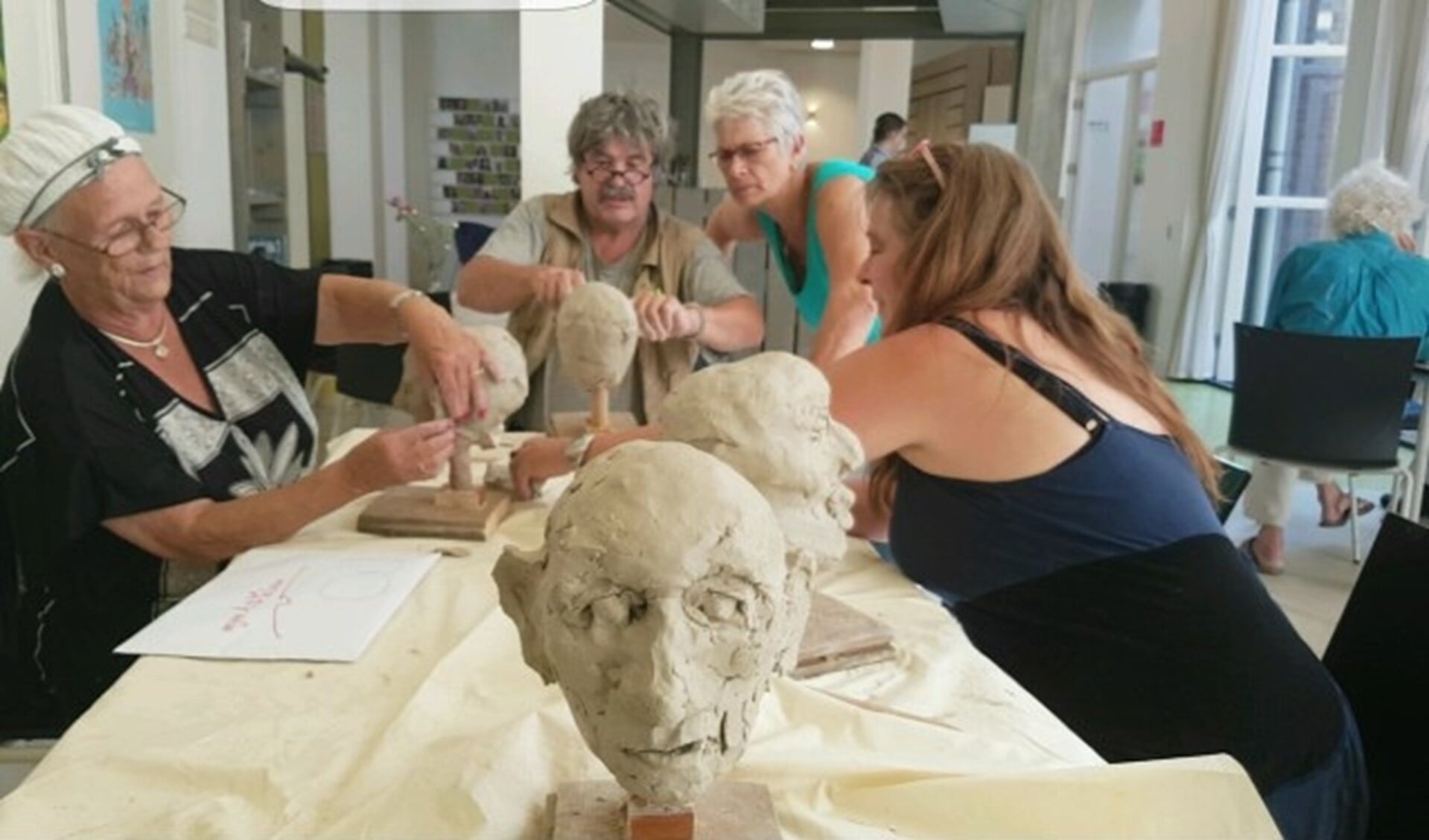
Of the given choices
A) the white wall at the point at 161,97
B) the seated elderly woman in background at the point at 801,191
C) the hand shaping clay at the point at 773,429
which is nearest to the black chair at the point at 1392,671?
the hand shaping clay at the point at 773,429

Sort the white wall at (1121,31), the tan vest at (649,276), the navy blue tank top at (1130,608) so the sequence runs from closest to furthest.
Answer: the navy blue tank top at (1130,608) < the tan vest at (649,276) < the white wall at (1121,31)

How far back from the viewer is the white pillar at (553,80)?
3484 mm

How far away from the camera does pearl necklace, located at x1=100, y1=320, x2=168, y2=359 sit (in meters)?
1.82

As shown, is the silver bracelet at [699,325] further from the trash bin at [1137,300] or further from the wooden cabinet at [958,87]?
the wooden cabinet at [958,87]

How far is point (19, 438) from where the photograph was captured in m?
A: 1.69

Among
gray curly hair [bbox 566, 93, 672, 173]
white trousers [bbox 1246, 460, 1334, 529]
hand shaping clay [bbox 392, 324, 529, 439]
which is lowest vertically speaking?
white trousers [bbox 1246, 460, 1334, 529]

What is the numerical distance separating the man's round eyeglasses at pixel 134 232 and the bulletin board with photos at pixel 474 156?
2.46m

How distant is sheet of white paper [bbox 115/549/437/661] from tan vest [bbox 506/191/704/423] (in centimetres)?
101

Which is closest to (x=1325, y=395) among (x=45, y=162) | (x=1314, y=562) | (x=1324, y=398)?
(x=1324, y=398)

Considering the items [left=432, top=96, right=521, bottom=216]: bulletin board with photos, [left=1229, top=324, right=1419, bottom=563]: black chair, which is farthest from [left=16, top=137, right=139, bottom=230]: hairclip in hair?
[left=1229, top=324, right=1419, bottom=563]: black chair

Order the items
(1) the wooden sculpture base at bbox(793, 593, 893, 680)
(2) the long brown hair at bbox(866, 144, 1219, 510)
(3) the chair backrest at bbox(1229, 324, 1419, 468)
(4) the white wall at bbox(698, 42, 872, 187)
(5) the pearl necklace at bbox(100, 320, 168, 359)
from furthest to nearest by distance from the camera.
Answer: (4) the white wall at bbox(698, 42, 872, 187) → (3) the chair backrest at bbox(1229, 324, 1419, 468) → (5) the pearl necklace at bbox(100, 320, 168, 359) → (2) the long brown hair at bbox(866, 144, 1219, 510) → (1) the wooden sculpture base at bbox(793, 593, 893, 680)

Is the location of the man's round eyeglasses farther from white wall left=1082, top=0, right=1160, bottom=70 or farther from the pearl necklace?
white wall left=1082, top=0, right=1160, bottom=70

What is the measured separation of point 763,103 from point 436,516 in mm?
1179

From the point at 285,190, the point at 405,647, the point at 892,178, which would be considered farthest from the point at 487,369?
the point at 285,190
